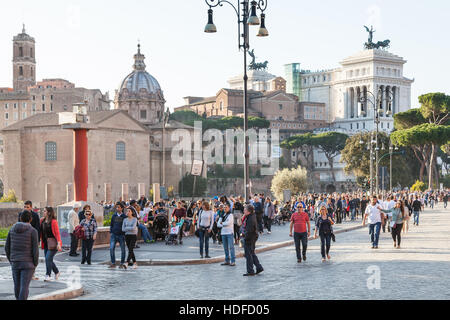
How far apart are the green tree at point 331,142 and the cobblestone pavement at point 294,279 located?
87456 millimetres

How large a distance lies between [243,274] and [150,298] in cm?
332

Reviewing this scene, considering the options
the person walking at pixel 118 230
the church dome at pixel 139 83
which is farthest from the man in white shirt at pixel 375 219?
the church dome at pixel 139 83

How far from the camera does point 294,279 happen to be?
43.3 ft

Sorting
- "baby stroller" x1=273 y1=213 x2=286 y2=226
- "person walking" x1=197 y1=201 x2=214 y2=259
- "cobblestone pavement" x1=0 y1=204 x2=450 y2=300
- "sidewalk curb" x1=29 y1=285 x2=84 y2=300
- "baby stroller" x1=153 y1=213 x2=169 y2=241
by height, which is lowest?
"baby stroller" x1=273 y1=213 x2=286 y2=226

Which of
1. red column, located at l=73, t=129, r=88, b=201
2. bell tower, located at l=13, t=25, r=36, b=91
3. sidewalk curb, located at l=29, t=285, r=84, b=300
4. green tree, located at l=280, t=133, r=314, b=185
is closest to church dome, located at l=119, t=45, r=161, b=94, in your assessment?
green tree, located at l=280, t=133, r=314, b=185

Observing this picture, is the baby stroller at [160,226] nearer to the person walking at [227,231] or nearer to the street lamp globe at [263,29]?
the person walking at [227,231]

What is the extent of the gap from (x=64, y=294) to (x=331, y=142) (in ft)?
316

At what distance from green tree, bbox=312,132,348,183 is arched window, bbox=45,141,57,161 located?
173 feet

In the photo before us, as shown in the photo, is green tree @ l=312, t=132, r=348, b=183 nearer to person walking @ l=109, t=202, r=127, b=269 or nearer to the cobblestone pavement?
the cobblestone pavement

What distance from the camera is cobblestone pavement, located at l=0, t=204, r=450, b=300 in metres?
11.4

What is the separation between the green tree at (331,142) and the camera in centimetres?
10562

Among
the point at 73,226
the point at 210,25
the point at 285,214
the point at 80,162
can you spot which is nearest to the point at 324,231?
the point at 73,226

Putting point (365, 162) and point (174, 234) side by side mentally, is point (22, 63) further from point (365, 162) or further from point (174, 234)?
point (174, 234)
